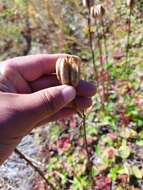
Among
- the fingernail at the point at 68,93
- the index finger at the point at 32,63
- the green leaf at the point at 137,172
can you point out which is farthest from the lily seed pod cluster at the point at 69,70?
the green leaf at the point at 137,172

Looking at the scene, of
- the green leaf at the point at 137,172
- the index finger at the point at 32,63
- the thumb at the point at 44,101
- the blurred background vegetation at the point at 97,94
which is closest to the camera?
the thumb at the point at 44,101

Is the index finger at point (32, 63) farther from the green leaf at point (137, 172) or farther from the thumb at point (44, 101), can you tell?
the green leaf at point (137, 172)

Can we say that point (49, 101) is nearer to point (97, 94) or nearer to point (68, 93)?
point (68, 93)

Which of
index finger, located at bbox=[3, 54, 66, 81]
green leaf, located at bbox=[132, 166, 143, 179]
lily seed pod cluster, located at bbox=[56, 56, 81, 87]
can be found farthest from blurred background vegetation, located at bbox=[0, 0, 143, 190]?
lily seed pod cluster, located at bbox=[56, 56, 81, 87]

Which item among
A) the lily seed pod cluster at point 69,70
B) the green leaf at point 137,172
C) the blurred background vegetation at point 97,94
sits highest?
the lily seed pod cluster at point 69,70

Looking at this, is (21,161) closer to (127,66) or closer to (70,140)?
(70,140)

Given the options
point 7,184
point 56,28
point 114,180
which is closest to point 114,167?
point 114,180
